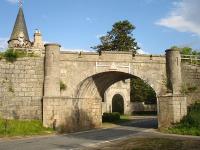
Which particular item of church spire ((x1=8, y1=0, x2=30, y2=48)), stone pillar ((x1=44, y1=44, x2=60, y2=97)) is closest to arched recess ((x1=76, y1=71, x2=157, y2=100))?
stone pillar ((x1=44, y1=44, x2=60, y2=97))

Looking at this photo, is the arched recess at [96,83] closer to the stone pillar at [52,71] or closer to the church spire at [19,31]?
the stone pillar at [52,71]

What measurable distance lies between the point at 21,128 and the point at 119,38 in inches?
1583

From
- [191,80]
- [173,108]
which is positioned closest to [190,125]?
[173,108]

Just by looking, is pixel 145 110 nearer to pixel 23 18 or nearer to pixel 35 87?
pixel 23 18

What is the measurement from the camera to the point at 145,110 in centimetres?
6062

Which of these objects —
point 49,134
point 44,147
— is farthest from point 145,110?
point 44,147

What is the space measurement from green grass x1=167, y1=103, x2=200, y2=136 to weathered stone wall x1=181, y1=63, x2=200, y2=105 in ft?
6.09

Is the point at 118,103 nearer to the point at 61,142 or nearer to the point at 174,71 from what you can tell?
the point at 174,71

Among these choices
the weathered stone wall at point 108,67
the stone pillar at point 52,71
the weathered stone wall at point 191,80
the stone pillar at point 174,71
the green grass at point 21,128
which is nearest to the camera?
the green grass at point 21,128

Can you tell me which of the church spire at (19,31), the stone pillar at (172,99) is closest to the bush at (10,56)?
the stone pillar at (172,99)

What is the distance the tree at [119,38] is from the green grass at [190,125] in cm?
3573

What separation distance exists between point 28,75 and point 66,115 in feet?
14.8

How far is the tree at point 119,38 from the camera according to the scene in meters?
59.5

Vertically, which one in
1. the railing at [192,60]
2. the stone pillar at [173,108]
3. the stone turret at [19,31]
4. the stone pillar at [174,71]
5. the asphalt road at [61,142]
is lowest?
the asphalt road at [61,142]
